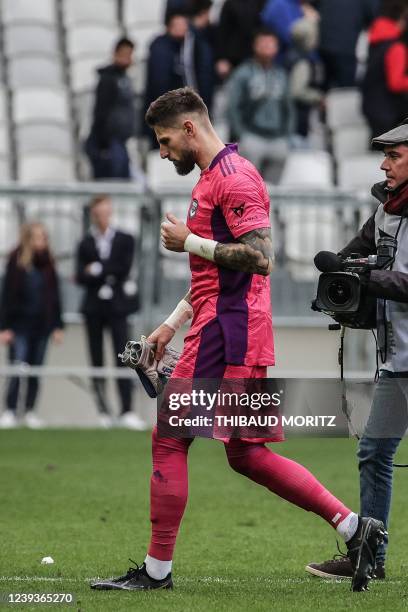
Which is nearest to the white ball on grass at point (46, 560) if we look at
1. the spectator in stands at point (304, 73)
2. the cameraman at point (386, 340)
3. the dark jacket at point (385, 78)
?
the cameraman at point (386, 340)

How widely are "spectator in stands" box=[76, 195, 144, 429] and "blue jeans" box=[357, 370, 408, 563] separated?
870 centimetres

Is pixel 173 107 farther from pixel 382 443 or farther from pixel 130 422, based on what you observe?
pixel 130 422

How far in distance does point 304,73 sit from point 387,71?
1.06 m

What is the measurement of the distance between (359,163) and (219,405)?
41.5ft

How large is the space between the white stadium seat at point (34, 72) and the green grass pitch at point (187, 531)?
8962 mm

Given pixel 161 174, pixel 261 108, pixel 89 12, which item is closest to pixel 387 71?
pixel 261 108

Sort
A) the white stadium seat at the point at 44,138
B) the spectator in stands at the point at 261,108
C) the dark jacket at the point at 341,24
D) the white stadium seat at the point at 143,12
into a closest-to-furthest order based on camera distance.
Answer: the spectator in stands at the point at 261,108, the dark jacket at the point at 341,24, the white stadium seat at the point at 44,138, the white stadium seat at the point at 143,12

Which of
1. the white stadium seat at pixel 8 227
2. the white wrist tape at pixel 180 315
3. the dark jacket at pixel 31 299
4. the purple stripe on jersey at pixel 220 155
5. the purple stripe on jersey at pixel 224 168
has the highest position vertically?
the purple stripe on jersey at pixel 220 155

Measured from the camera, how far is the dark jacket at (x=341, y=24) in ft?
64.5

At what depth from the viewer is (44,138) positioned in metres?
21.2

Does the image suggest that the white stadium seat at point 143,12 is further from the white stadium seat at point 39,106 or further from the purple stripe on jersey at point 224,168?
the purple stripe on jersey at point 224,168

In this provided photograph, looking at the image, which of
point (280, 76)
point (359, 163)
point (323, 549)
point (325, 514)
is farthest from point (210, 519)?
point (359, 163)

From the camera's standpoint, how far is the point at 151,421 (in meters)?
16.9

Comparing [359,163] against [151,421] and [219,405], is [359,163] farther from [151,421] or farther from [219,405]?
[219,405]
